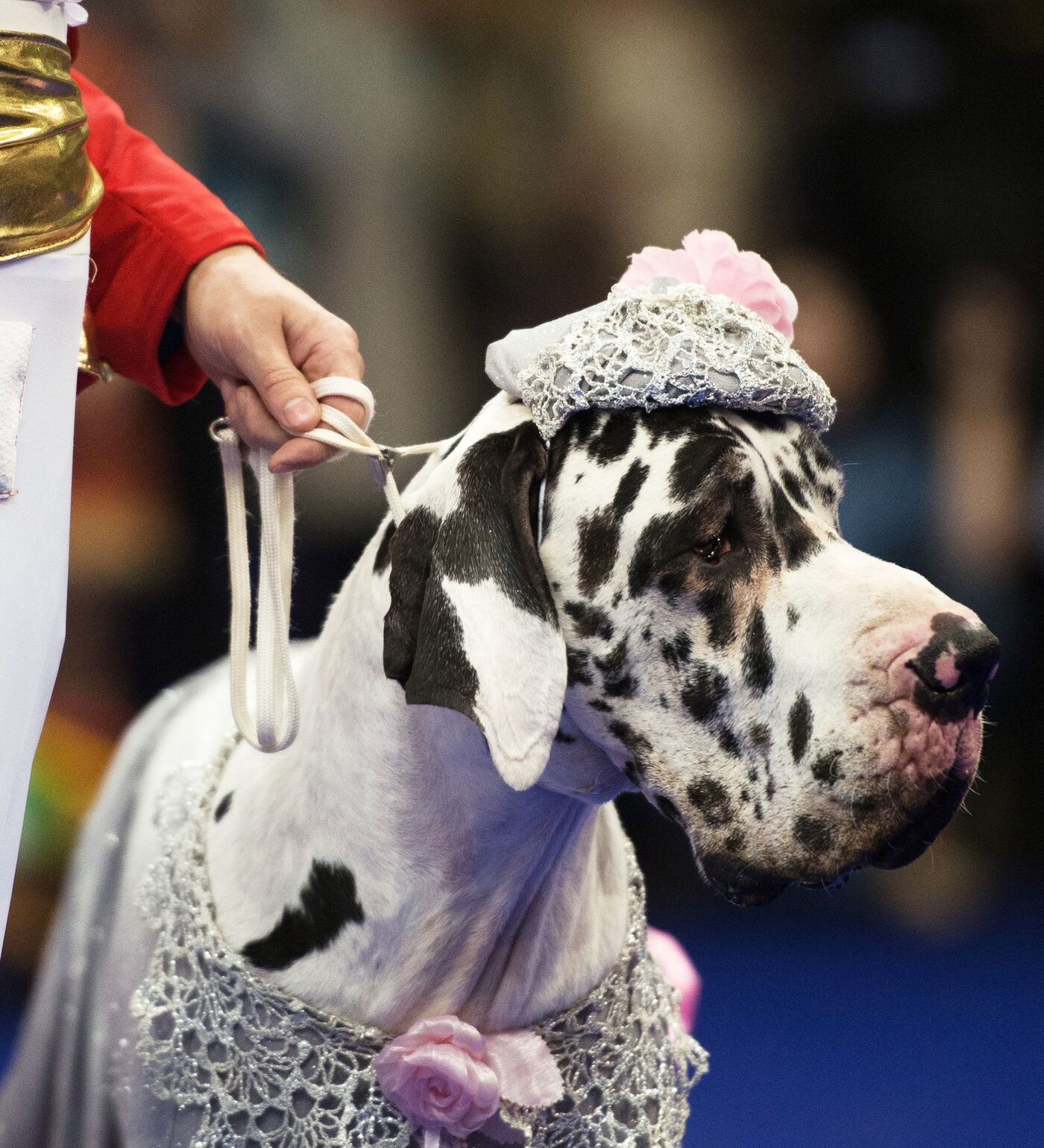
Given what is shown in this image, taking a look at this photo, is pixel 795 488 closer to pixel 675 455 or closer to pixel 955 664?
pixel 675 455

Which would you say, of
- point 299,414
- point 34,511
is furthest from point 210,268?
point 34,511

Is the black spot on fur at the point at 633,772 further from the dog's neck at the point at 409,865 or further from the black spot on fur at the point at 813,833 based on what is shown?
the black spot on fur at the point at 813,833

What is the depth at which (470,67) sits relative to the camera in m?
3.22

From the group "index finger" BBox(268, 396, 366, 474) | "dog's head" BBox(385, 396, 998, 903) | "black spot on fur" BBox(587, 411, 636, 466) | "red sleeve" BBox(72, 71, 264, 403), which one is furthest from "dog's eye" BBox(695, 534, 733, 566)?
"red sleeve" BBox(72, 71, 264, 403)

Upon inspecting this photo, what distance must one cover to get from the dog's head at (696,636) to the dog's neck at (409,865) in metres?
0.09

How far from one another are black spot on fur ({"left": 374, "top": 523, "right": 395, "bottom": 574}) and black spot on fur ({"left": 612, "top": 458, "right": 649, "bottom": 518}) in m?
0.23

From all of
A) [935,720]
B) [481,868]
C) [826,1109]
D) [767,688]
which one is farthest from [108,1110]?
[826,1109]

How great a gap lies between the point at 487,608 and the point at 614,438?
188 millimetres

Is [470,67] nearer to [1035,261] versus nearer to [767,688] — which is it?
[1035,261]

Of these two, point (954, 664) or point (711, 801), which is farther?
point (711, 801)

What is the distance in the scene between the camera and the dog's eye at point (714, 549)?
117 cm

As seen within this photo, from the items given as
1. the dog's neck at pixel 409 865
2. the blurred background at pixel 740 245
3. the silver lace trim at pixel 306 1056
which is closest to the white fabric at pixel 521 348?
the dog's neck at pixel 409 865

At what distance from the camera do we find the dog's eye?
117 centimetres

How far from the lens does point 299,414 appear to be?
4.32ft
